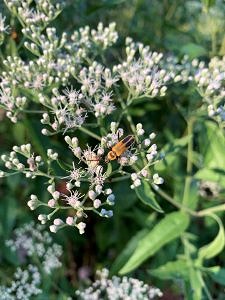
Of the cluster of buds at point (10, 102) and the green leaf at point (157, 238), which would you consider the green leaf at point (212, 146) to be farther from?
the cluster of buds at point (10, 102)

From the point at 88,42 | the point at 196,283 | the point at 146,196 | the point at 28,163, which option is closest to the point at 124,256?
the point at 196,283

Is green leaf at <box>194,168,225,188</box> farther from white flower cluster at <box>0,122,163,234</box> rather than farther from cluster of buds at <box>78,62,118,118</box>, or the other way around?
cluster of buds at <box>78,62,118,118</box>

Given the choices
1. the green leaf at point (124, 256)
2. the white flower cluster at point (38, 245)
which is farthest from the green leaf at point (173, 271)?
the white flower cluster at point (38, 245)

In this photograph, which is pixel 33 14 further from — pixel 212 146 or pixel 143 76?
pixel 212 146

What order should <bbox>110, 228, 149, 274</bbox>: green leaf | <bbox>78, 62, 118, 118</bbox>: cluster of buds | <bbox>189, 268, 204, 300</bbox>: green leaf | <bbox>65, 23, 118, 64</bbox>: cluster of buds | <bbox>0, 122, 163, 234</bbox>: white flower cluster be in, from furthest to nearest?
1. <bbox>110, 228, 149, 274</bbox>: green leaf
2. <bbox>65, 23, 118, 64</bbox>: cluster of buds
3. <bbox>189, 268, 204, 300</bbox>: green leaf
4. <bbox>78, 62, 118, 118</bbox>: cluster of buds
5. <bbox>0, 122, 163, 234</bbox>: white flower cluster

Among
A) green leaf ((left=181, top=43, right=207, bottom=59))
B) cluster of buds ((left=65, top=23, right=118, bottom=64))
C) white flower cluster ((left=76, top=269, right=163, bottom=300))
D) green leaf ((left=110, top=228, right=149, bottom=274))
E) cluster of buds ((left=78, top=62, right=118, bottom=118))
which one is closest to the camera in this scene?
cluster of buds ((left=78, top=62, right=118, bottom=118))

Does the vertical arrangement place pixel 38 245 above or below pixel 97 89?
below

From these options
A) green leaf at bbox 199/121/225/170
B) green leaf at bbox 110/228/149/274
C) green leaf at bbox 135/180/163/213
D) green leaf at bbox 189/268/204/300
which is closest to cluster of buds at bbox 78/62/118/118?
green leaf at bbox 135/180/163/213
